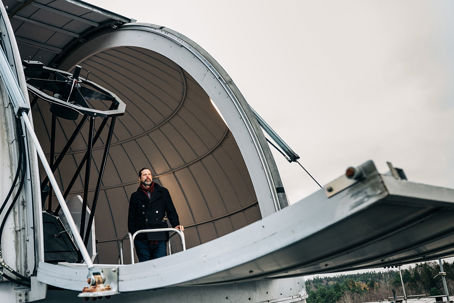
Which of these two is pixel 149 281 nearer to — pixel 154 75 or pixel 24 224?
pixel 24 224

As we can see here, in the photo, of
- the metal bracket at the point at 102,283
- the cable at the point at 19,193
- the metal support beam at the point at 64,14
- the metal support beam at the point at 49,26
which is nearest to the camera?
the metal bracket at the point at 102,283

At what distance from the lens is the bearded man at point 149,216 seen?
5.88 m

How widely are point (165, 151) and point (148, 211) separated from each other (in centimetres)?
680

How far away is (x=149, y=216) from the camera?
239 inches

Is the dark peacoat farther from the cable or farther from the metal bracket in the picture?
the metal bracket

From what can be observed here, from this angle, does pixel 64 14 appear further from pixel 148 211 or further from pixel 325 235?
pixel 325 235

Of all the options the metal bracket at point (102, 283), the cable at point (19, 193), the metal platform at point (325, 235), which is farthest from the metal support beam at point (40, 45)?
the metal bracket at point (102, 283)

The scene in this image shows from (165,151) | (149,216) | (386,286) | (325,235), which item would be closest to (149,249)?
(149,216)

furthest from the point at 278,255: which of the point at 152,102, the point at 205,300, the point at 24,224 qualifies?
the point at 152,102

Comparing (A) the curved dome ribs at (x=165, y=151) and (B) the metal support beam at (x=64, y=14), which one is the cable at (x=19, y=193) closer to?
(B) the metal support beam at (x=64, y=14)

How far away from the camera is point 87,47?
9578mm

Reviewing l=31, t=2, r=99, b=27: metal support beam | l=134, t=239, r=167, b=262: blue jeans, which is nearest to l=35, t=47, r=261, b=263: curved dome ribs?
l=31, t=2, r=99, b=27: metal support beam

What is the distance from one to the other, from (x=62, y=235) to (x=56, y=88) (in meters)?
2.61

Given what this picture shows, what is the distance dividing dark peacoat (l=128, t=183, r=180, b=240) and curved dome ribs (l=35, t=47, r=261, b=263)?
495 centimetres
